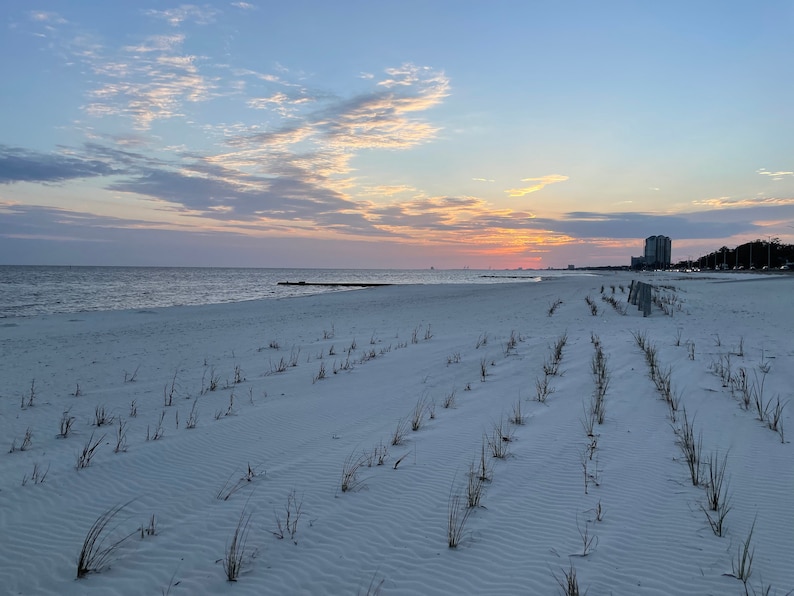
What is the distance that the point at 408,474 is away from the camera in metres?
4.88

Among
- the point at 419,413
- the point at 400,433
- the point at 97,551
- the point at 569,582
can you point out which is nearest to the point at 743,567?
the point at 569,582

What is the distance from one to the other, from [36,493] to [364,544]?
3178mm

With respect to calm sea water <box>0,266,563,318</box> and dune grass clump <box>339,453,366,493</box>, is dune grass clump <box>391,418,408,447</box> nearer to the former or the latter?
dune grass clump <box>339,453,366,493</box>

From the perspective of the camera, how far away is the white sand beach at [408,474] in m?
3.32

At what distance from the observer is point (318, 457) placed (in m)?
5.42

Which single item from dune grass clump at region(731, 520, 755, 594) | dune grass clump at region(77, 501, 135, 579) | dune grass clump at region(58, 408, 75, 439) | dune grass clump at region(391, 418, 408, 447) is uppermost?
dune grass clump at region(731, 520, 755, 594)

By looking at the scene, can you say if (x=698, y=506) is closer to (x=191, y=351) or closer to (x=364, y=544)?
(x=364, y=544)

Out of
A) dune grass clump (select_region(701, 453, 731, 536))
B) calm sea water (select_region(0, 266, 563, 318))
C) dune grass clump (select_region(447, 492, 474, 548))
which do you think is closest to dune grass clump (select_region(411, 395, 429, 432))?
dune grass clump (select_region(447, 492, 474, 548))

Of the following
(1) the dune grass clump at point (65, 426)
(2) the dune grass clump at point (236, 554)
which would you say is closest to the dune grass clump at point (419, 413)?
(2) the dune grass clump at point (236, 554)

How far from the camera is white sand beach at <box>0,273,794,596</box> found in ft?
10.9

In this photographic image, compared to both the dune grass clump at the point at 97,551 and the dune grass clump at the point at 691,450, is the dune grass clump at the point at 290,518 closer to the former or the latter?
the dune grass clump at the point at 97,551

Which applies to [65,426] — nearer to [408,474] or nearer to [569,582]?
[408,474]

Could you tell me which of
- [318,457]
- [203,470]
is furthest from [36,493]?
[318,457]

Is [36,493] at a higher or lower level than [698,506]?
lower
